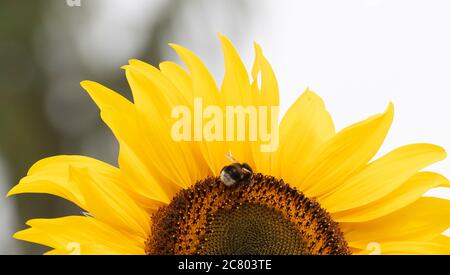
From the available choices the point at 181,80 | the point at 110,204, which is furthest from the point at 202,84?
the point at 110,204

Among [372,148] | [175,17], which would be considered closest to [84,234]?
[372,148]

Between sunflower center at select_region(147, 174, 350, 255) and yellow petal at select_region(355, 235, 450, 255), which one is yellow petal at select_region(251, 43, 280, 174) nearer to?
sunflower center at select_region(147, 174, 350, 255)

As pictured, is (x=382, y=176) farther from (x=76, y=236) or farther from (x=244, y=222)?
(x=76, y=236)

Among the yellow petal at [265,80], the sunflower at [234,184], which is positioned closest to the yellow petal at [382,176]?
the sunflower at [234,184]

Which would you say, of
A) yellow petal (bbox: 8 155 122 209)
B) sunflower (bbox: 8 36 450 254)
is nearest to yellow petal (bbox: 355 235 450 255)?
sunflower (bbox: 8 36 450 254)

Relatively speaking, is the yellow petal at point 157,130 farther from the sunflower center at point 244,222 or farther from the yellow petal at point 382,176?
the yellow petal at point 382,176

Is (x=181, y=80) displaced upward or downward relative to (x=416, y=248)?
upward
